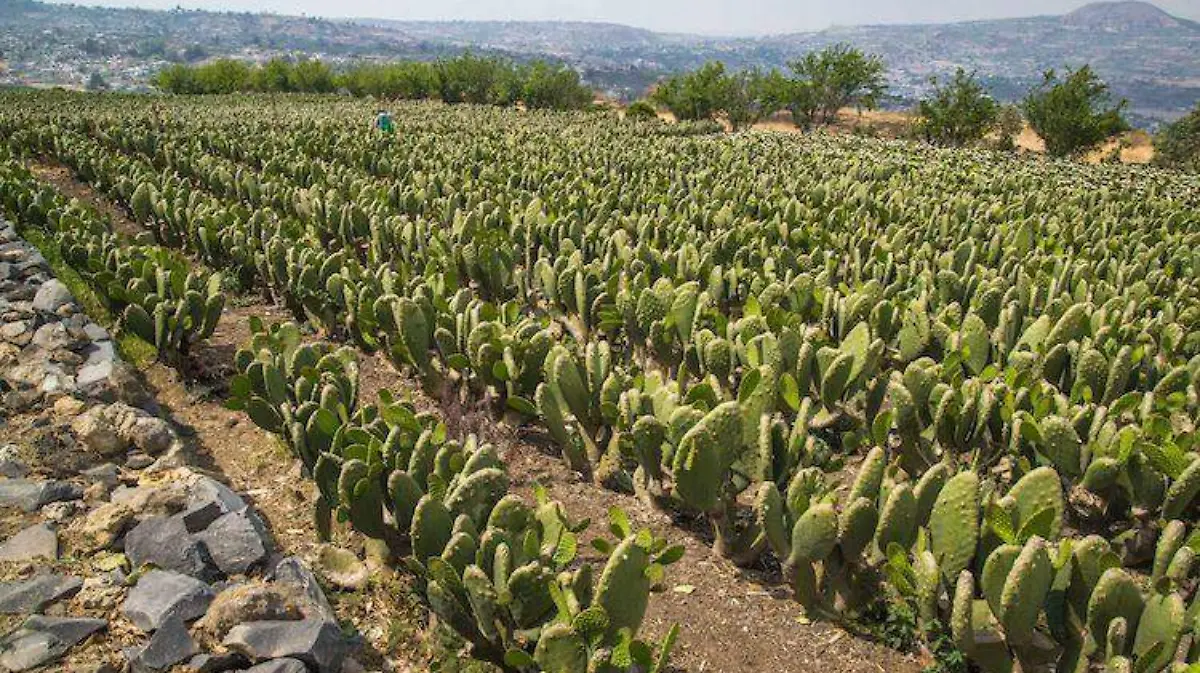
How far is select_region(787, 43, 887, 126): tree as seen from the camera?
117ft

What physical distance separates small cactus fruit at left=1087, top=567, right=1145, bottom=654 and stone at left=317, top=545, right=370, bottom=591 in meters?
2.66

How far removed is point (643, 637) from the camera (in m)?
3.23

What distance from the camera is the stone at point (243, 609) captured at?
2637 millimetres

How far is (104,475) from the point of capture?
3645 millimetres

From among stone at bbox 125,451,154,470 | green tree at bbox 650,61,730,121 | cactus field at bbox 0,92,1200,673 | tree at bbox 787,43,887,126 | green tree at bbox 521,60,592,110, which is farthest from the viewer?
green tree at bbox 521,60,592,110

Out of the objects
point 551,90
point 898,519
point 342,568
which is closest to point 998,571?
point 898,519

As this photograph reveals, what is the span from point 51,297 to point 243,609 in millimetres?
4445

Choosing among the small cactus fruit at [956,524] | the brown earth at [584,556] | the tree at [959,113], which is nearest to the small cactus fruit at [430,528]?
the brown earth at [584,556]

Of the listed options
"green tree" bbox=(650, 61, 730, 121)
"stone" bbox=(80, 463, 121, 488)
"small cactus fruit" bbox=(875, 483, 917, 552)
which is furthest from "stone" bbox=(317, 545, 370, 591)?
"green tree" bbox=(650, 61, 730, 121)

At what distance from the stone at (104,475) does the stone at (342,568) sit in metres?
1.03

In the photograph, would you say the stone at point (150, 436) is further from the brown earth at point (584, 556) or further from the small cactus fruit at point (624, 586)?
the small cactus fruit at point (624, 586)

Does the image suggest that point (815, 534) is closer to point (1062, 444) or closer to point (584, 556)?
point (584, 556)

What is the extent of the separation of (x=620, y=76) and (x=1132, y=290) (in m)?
184

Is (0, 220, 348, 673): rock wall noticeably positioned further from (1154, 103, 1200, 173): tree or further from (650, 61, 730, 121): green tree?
(650, 61, 730, 121): green tree
